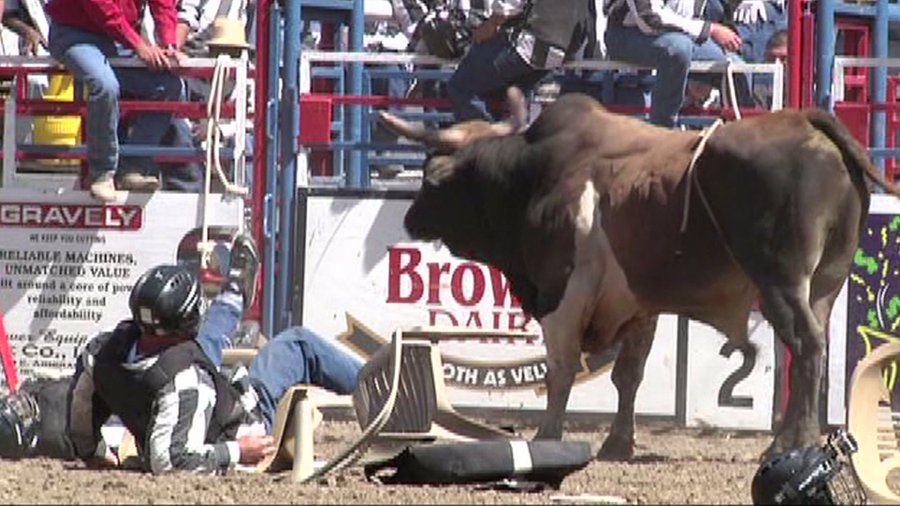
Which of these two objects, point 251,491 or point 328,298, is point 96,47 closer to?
point 328,298

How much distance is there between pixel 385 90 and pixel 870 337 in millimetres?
4338

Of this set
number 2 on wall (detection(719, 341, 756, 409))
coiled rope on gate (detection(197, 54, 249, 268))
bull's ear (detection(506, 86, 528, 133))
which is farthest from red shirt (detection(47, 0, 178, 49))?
number 2 on wall (detection(719, 341, 756, 409))

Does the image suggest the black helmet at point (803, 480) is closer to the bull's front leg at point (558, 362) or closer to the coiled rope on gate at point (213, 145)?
the bull's front leg at point (558, 362)

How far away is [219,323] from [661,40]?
9.23 feet

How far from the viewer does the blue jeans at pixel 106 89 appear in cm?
1207

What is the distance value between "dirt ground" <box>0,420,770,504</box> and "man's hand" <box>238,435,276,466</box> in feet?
0.25

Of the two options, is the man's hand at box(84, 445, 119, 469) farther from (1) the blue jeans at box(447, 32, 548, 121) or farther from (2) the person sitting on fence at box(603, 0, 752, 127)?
(2) the person sitting on fence at box(603, 0, 752, 127)

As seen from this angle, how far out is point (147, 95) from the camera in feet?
41.6

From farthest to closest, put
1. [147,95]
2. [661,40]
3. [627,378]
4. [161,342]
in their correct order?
[147,95], [661,40], [627,378], [161,342]

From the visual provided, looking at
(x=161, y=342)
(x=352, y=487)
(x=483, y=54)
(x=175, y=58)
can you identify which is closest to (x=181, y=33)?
(x=175, y=58)

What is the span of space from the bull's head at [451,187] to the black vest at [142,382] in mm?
2170

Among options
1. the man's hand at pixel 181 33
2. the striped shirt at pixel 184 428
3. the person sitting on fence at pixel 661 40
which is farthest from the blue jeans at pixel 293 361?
the man's hand at pixel 181 33

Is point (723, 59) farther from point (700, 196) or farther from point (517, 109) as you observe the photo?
point (700, 196)

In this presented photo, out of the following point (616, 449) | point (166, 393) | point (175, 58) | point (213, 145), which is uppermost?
point (175, 58)
